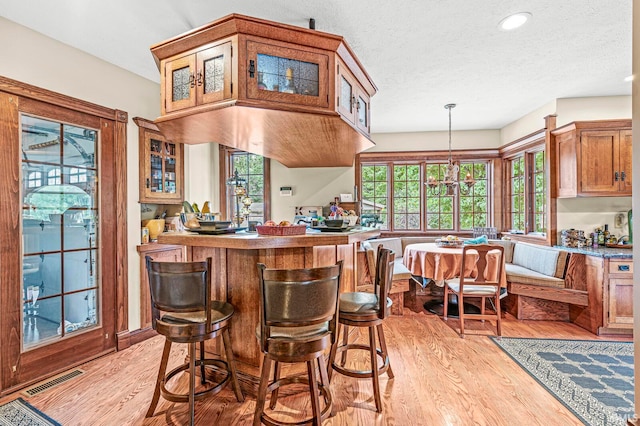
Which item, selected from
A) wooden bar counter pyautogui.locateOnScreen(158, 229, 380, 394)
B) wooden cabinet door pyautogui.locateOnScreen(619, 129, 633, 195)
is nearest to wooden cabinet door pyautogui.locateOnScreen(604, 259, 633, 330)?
wooden cabinet door pyautogui.locateOnScreen(619, 129, 633, 195)

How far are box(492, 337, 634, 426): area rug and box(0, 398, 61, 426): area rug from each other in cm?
337

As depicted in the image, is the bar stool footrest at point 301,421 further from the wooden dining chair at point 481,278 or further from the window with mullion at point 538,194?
the window with mullion at point 538,194

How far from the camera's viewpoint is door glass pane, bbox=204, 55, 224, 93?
74.0 inches

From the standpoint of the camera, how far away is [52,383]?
2.38 meters

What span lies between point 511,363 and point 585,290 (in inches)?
62.8

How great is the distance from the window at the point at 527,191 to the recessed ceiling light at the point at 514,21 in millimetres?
2537

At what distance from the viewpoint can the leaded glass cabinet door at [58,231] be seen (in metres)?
2.42

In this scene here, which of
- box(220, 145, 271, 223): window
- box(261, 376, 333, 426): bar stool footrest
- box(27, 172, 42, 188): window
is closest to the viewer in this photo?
box(261, 376, 333, 426): bar stool footrest

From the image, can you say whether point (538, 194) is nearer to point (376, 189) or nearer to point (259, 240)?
point (376, 189)

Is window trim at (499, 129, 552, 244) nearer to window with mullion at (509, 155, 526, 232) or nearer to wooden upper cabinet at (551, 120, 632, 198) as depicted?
window with mullion at (509, 155, 526, 232)

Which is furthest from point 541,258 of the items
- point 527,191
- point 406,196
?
point 406,196

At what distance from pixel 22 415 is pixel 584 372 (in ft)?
13.4

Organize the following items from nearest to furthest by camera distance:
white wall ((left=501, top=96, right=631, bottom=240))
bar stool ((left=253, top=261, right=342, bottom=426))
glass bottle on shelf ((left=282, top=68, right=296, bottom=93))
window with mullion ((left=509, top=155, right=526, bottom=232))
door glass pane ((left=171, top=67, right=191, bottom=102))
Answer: bar stool ((left=253, top=261, right=342, bottom=426)), glass bottle on shelf ((left=282, top=68, right=296, bottom=93)), door glass pane ((left=171, top=67, right=191, bottom=102)), white wall ((left=501, top=96, right=631, bottom=240)), window with mullion ((left=509, top=155, right=526, bottom=232))

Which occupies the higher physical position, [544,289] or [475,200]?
[475,200]
